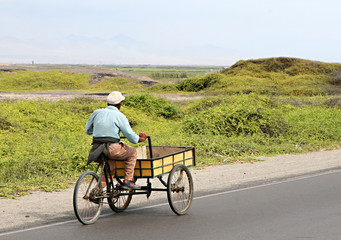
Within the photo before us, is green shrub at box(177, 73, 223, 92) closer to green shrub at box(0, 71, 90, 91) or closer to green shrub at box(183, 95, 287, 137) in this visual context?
green shrub at box(0, 71, 90, 91)

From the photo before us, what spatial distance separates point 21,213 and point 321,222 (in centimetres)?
504

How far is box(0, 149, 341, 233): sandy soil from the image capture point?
8578 mm

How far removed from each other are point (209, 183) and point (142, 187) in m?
3.85

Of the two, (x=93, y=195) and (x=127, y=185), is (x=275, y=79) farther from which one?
(x=93, y=195)

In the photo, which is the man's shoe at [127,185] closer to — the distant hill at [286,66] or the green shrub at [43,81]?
the green shrub at [43,81]

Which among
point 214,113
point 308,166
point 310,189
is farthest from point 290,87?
point 310,189

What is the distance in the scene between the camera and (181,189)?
8.66m

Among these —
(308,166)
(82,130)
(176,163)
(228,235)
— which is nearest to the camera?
(228,235)

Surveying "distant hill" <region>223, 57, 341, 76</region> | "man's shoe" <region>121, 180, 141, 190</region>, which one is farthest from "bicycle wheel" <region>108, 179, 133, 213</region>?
"distant hill" <region>223, 57, 341, 76</region>

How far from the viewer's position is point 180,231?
752 centimetres

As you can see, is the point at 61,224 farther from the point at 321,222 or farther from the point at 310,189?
the point at 310,189

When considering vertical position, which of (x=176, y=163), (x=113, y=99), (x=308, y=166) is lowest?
(x=308, y=166)

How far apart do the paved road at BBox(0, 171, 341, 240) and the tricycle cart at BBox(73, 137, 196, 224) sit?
0.22 metres

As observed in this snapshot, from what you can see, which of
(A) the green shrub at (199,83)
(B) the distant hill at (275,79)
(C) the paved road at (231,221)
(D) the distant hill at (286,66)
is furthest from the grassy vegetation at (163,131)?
(D) the distant hill at (286,66)
